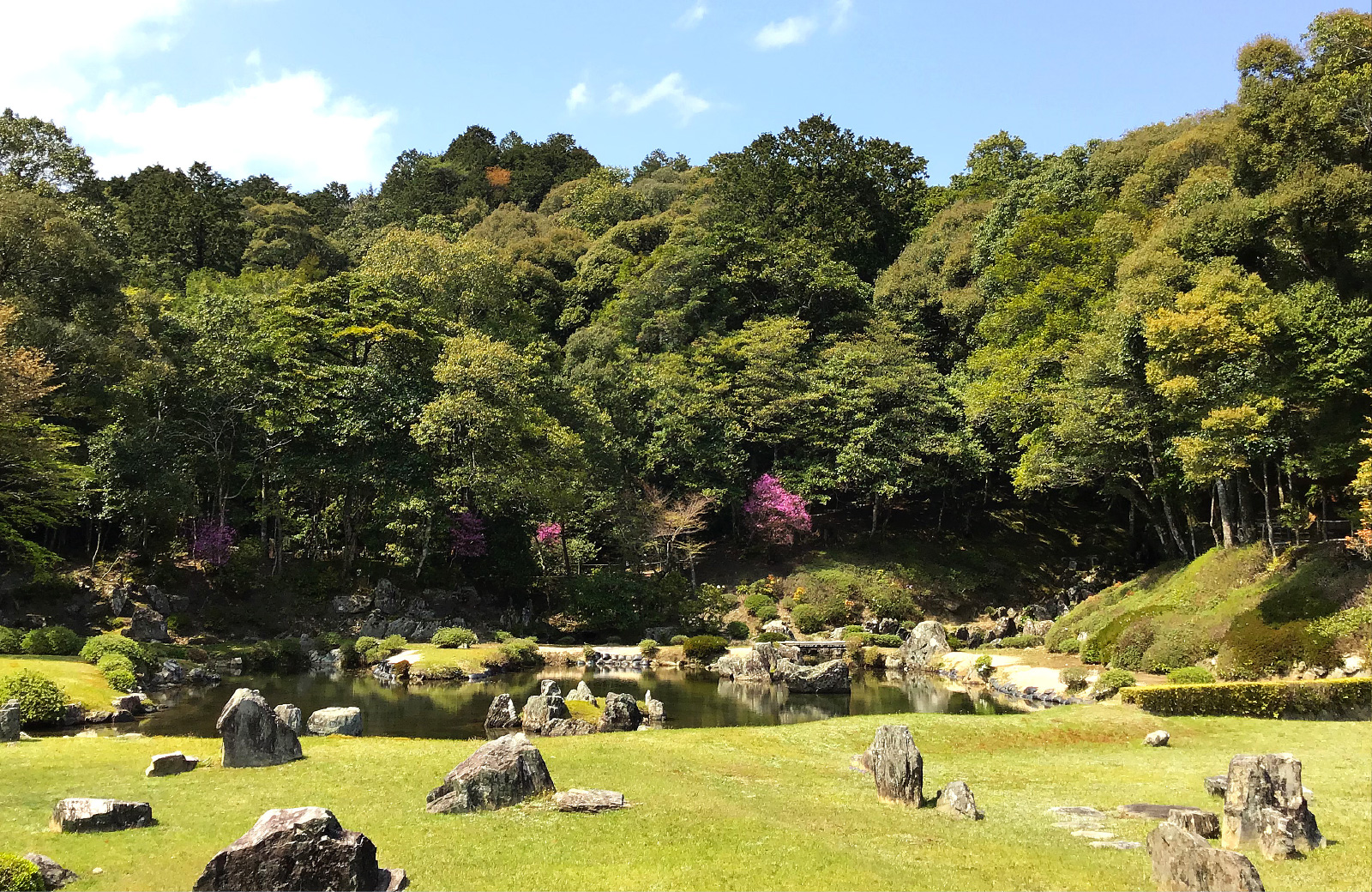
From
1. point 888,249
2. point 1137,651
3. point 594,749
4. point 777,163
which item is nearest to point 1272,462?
point 1137,651

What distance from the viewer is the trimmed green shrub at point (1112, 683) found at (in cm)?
2612

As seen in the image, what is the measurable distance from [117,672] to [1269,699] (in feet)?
101

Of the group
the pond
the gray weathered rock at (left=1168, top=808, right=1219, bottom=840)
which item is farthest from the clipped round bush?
the pond

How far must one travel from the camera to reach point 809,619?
149 feet

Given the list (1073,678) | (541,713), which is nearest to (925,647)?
(1073,678)

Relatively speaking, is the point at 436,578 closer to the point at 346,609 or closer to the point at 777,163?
the point at 346,609

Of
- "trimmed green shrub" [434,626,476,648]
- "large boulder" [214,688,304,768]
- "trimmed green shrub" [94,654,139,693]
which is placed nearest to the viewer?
"large boulder" [214,688,304,768]

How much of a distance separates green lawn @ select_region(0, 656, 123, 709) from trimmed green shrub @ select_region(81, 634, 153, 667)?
2.61 feet

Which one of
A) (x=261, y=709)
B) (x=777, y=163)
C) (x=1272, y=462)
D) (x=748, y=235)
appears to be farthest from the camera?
(x=777, y=163)

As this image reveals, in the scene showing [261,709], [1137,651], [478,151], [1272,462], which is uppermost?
[478,151]

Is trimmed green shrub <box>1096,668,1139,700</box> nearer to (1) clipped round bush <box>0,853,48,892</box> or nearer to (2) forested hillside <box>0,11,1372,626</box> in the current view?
(2) forested hillside <box>0,11,1372,626</box>

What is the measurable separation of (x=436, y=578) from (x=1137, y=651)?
3241cm

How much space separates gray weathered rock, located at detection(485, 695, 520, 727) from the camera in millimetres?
22188

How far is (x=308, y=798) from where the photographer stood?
42.3ft
